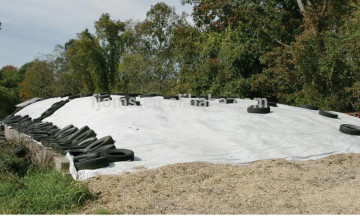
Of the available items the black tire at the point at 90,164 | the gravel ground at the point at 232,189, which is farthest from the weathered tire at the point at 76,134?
the gravel ground at the point at 232,189

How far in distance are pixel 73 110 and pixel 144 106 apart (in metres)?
2.42

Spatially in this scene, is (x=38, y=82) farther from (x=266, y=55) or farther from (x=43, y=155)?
(x=43, y=155)


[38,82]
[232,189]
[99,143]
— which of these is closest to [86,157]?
[99,143]

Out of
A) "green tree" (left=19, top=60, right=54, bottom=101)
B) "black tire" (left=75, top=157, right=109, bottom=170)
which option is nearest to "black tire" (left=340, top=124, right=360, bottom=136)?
"black tire" (left=75, top=157, right=109, bottom=170)

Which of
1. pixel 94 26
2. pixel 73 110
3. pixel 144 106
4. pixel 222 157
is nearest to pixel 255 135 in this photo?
pixel 222 157

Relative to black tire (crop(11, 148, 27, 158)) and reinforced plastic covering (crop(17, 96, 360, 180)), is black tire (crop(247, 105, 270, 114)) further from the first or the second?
black tire (crop(11, 148, 27, 158))

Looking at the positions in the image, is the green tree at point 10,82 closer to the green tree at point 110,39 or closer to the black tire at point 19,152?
the green tree at point 110,39

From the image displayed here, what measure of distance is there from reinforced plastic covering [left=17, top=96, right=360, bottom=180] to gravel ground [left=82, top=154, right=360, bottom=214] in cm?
50

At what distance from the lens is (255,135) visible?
7.21 metres

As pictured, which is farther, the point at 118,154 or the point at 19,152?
the point at 19,152

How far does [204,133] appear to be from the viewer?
7.18 metres

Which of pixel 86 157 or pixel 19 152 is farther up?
pixel 86 157

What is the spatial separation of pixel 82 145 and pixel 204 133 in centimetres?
245

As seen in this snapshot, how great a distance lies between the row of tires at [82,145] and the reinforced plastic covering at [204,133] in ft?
0.49
